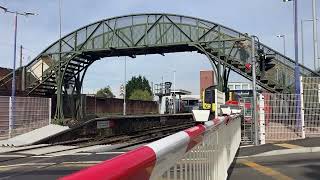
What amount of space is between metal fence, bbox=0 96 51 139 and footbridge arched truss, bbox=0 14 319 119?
1665 cm

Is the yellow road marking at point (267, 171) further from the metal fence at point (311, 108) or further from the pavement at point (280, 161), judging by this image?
the metal fence at point (311, 108)

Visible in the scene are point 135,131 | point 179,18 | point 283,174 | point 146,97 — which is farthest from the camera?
point 146,97

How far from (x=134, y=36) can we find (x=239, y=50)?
10.5 m

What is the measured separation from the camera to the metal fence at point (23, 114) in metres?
30.4

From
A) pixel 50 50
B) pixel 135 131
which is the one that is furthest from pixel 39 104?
pixel 50 50

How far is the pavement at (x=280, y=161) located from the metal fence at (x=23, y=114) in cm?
1688

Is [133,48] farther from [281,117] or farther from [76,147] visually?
[281,117]

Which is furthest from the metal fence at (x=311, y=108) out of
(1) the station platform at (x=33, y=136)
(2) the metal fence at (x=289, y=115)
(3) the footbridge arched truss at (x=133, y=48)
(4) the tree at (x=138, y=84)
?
(4) the tree at (x=138, y=84)

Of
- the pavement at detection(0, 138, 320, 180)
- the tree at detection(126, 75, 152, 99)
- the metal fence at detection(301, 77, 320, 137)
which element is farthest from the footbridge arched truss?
the tree at detection(126, 75, 152, 99)

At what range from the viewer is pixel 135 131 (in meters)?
43.9

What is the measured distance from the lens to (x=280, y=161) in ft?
48.5

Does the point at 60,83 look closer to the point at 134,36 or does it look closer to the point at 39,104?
the point at 134,36

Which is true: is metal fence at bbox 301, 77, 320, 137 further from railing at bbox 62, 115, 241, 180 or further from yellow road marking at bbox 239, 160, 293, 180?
railing at bbox 62, 115, 241, 180

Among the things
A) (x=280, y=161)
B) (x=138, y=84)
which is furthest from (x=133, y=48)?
(x=138, y=84)
